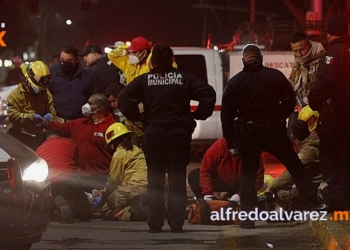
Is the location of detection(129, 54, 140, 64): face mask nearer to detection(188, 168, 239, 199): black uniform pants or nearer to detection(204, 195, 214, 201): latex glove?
detection(188, 168, 239, 199): black uniform pants

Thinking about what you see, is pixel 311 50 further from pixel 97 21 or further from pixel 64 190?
pixel 97 21

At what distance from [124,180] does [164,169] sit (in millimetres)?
1219

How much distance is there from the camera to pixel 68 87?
11.7 metres

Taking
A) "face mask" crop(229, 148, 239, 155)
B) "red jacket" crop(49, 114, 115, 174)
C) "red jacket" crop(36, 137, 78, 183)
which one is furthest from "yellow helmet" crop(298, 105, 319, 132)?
"red jacket" crop(36, 137, 78, 183)

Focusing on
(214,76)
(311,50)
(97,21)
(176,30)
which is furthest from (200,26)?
(311,50)

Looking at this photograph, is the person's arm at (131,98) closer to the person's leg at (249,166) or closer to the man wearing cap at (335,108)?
the person's leg at (249,166)

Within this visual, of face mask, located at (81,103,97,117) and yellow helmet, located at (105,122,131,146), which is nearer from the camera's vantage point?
yellow helmet, located at (105,122,131,146)

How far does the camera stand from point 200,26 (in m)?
57.0

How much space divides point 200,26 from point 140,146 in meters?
46.5

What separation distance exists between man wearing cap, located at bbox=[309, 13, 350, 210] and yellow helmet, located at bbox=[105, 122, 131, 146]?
2.43m

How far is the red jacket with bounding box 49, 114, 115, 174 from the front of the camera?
1123 centimetres

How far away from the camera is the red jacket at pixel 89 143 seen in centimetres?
1123

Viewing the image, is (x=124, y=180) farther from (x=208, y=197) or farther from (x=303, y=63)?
(x=303, y=63)

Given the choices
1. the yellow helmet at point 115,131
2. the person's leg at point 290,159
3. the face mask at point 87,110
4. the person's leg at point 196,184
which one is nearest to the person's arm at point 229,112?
the person's leg at point 290,159
